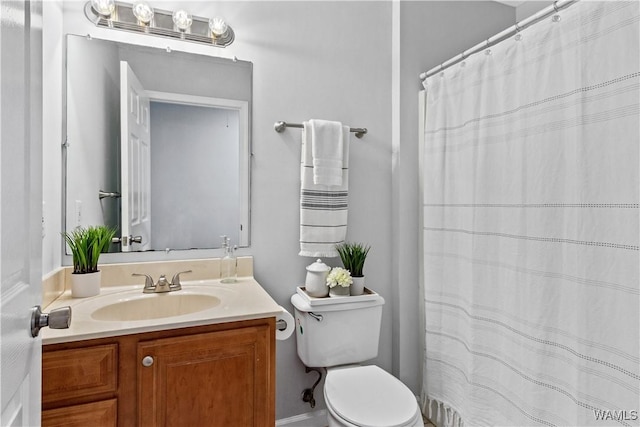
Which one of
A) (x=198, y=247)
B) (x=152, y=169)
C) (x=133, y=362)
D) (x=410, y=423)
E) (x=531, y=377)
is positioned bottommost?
(x=410, y=423)

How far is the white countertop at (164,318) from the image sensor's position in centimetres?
109

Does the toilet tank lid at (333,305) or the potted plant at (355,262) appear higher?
the potted plant at (355,262)

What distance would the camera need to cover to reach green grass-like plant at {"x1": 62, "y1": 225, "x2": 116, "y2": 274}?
A: 4.67ft

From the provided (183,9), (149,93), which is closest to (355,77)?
(183,9)

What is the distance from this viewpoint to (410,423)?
51.9 inches

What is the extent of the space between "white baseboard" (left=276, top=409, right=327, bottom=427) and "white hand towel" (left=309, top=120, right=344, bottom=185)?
3.96 feet

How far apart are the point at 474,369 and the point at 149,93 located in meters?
1.91

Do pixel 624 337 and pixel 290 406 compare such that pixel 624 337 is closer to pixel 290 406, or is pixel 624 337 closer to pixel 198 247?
pixel 290 406

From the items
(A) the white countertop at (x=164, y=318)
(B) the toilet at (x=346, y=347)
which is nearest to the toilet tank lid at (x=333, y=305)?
(B) the toilet at (x=346, y=347)

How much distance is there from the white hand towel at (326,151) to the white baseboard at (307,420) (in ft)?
3.96

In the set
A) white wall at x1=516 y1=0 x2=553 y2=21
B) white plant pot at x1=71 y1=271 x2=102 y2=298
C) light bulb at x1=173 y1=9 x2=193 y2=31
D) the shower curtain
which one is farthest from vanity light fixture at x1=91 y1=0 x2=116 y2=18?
white wall at x1=516 y1=0 x2=553 y2=21

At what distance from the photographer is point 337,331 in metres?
1.73

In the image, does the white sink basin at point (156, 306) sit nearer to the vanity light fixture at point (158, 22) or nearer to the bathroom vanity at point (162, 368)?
the bathroom vanity at point (162, 368)

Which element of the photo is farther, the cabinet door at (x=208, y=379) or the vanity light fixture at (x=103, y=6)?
the vanity light fixture at (x=103, y=6)
